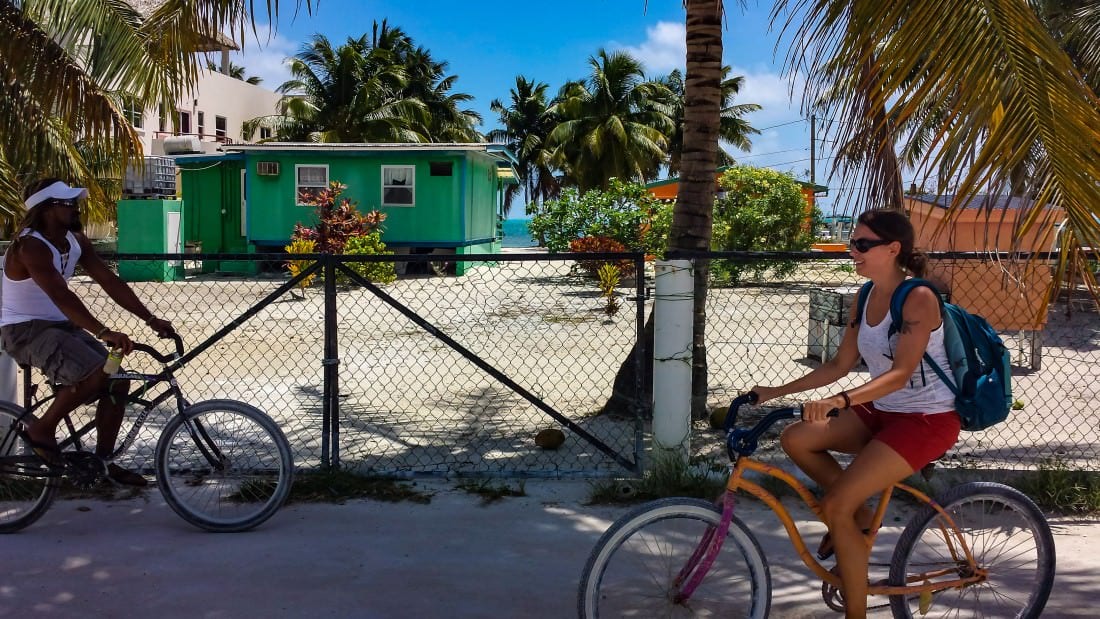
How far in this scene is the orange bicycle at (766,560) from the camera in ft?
10.1

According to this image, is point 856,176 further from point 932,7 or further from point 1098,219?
point 1098,219

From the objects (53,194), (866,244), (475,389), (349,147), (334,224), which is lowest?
(475,389)

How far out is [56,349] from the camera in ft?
15.0

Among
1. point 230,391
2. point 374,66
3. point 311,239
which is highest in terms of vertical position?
point 374,66

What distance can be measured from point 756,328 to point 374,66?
97.2 feet

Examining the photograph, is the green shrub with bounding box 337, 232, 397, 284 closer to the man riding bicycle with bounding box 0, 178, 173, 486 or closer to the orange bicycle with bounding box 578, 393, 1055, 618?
the man riding bicycle with bounding box 0, 178, 173, 486

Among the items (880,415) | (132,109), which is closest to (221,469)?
(880,415)

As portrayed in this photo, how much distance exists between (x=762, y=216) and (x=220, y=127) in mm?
26722

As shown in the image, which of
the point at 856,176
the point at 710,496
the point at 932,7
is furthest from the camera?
the point at 710,496

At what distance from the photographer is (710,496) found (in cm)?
525

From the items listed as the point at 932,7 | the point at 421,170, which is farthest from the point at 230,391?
the point at 421,170

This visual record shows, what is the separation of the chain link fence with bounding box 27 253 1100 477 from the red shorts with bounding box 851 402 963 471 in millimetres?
1106

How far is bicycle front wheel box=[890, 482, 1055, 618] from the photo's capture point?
3383 mm

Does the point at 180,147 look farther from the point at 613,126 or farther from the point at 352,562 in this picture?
the point at 352,562
